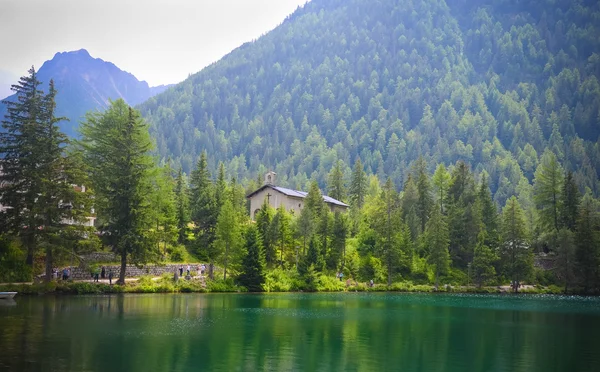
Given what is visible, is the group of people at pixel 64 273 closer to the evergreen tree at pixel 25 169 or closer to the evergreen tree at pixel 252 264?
the evergreen tree at pixel 25 169

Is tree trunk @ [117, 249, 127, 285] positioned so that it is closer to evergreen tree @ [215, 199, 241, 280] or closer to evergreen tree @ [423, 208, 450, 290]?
evergreen tree @ [215, 199, 241, 280]

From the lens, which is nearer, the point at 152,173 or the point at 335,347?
the point at 335,347

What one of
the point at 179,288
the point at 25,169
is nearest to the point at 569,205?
the point at 179,288

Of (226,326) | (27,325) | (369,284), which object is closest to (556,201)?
(369,284)

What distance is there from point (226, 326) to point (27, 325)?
10.5m

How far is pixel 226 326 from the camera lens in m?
33.8

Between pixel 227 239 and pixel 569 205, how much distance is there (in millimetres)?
55497

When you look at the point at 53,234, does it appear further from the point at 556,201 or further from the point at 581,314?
the point at 556,201

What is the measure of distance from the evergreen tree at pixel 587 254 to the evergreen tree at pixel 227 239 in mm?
47645

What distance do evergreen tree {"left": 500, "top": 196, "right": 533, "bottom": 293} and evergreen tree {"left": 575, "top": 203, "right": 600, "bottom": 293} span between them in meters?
6.45

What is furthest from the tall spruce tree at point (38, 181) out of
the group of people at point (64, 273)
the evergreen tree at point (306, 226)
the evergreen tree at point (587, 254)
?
the evergreen tree at point (587, 254)

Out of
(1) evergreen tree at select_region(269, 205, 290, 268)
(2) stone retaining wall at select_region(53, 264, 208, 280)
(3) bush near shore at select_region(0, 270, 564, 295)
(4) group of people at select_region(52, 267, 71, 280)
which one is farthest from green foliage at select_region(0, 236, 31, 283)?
(1) evergreen tree at select_region(269, 205, 290, 268)

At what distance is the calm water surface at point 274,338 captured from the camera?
23484 millimetres

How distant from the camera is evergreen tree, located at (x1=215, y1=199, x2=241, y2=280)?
216 ft
